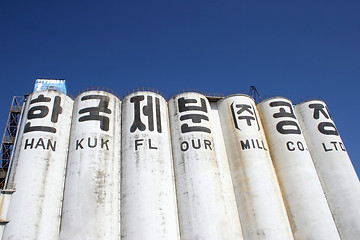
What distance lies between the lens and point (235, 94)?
3216 cm

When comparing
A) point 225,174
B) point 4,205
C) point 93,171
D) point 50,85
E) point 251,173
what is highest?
point 50,85

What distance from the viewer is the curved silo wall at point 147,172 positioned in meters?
22.5

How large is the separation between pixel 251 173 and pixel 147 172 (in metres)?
9.05

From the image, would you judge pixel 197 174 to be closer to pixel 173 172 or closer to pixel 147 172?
pixel 173 172

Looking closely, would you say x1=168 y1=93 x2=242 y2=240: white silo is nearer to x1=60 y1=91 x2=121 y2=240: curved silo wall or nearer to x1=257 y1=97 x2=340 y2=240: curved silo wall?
x1=60 y1=91 x2=121 y2=240: curved silo wall

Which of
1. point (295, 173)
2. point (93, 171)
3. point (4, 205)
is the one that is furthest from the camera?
point (295, 173)

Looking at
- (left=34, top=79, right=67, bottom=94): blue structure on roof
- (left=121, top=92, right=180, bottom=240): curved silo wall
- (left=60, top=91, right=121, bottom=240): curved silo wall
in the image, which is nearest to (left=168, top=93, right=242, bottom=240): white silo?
(left=121, top=92, right=180, bottom=240): curved silo wall

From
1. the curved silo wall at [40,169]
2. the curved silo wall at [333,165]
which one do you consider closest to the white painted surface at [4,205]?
the curved silo wall at [40,169]

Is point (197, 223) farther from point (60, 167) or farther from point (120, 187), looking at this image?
point (60, 167)

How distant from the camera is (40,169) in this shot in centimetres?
2352

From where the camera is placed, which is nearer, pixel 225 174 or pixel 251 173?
pixel 251 173

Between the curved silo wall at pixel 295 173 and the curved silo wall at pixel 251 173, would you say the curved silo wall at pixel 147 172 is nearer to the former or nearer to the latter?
the curved silo wall at pixel 251 173

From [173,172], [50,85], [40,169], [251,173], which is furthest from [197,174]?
[50,85]

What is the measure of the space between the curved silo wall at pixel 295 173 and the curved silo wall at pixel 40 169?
19123 millimetres
